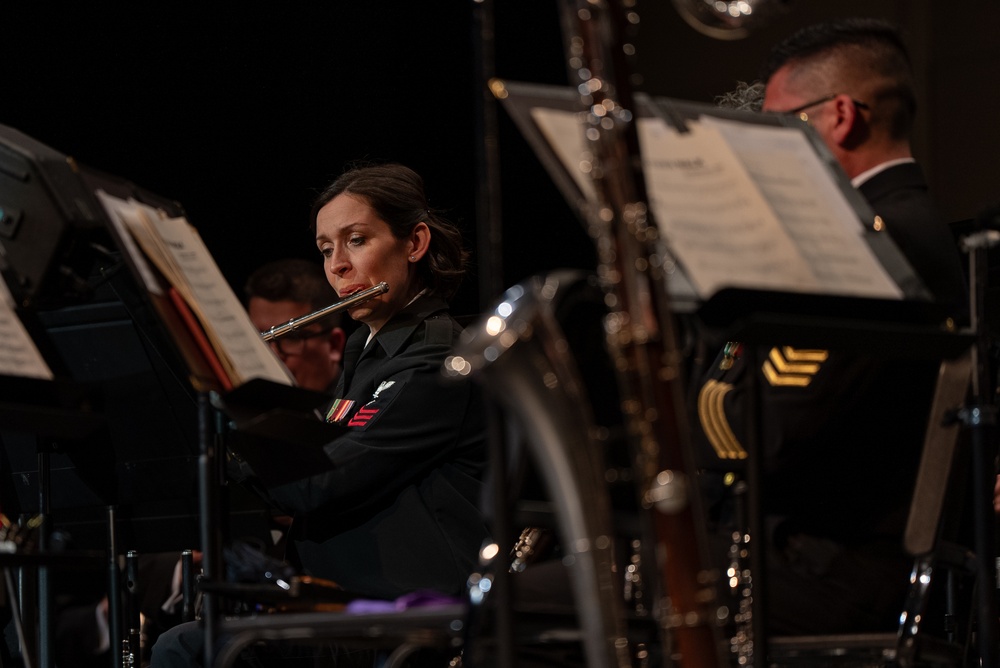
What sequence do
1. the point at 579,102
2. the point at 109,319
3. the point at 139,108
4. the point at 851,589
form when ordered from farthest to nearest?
the point at 139,108 < the point at 109,319 < the point at 851,589 < the point at 579,102

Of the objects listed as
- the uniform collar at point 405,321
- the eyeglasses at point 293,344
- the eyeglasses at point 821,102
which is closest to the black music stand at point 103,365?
the uniform collar at point 405,321

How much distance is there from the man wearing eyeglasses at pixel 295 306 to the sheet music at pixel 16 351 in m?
2.29

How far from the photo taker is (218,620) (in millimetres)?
1622

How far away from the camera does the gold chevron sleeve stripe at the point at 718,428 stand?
1.84 metres

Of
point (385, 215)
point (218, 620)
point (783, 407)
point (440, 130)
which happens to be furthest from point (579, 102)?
point (440, 130)

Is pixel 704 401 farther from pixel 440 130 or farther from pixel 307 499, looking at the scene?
pixel 440 130

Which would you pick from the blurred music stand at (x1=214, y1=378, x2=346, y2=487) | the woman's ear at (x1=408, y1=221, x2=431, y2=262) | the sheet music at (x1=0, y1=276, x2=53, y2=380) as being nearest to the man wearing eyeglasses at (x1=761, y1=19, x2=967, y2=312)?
the blurred music stand at (x1=214, y1=378, x2=346, y2=487)

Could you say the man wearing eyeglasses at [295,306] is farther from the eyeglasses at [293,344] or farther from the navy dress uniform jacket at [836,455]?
the navy dress uniform jacket at [836,455]

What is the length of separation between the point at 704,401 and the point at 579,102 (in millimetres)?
620

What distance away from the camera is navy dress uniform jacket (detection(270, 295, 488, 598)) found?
102 inches

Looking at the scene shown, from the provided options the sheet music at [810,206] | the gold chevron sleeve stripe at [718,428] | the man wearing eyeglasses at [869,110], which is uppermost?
the man wearing eyeglasses at [869,110]

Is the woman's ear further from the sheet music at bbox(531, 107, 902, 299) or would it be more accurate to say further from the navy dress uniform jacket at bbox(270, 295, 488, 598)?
the sheet music at bbox(531, 107, 902, 299)

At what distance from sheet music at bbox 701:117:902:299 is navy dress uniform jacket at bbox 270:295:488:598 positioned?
4.10 feet

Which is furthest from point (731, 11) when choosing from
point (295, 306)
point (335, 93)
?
point (335, 93)
